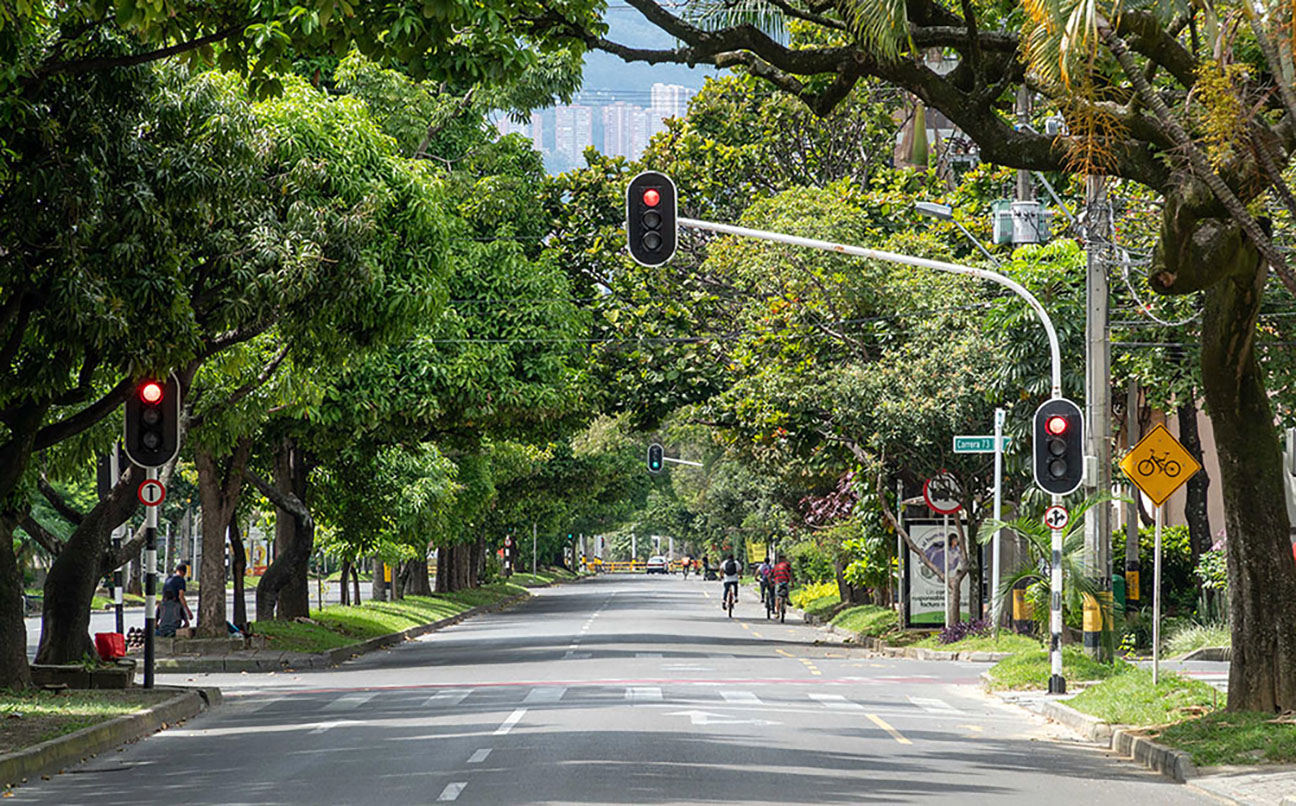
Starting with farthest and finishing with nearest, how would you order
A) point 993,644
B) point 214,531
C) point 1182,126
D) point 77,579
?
point 214,531 → point 993,644 → point 77,579 → point 1182,126

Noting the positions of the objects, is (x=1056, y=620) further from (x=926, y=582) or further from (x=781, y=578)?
(x=781, y=578)

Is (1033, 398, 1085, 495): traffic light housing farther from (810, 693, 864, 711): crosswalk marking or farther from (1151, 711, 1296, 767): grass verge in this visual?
(1151, 711, 1296, 767): grass verge

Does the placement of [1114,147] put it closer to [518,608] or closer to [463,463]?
[463,463]

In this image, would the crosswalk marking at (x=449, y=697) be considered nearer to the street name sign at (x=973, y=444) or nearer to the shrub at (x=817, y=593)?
the street name sign at (x=973, y=444)

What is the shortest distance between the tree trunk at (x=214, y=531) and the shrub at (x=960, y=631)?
44.7 feet

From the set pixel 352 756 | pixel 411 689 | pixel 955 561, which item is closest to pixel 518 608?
pixel 955 561

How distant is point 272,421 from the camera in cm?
3291

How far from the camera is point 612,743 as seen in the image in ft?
52.3

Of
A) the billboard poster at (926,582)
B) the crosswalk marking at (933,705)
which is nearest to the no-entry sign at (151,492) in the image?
the crosswalk marking at (933,705)

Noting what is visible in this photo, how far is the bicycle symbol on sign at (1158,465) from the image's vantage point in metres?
19.8

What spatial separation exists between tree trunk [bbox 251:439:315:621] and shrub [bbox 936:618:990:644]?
41.0 feet

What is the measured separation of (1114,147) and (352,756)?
28.8 feet

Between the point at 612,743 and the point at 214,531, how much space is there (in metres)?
17.8

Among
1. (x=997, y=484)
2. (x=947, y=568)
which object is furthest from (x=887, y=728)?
(x=947, y=568)
